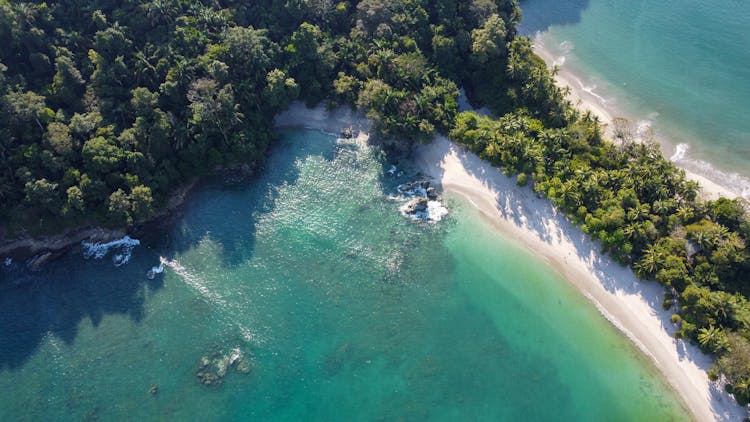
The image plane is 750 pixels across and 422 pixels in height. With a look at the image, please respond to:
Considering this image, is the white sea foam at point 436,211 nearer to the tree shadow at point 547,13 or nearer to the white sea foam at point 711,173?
the white sea foam at point 711,173

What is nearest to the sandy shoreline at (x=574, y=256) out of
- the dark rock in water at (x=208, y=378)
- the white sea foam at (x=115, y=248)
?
the white sea foam at (x=115, y=248)

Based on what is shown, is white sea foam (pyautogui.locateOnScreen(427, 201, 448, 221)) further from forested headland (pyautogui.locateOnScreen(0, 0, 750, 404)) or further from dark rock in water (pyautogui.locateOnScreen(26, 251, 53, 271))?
dark rock in water (pyautogui.locateOnScreen(26, 251, 53, 271))

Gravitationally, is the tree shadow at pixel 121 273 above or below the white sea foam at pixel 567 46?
below

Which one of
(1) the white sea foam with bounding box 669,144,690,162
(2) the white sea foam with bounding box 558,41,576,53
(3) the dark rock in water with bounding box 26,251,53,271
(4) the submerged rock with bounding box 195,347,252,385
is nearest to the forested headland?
(3) the dark rock in water with bounding box 26,251,53,271

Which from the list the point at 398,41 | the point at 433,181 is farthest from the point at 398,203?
the point at 398,41

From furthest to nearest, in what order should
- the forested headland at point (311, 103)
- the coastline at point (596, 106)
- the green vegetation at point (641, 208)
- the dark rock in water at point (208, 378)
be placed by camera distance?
1. the coastline at point (596, 106)
2. the forested headland at point (311, 103)
3. the dark rock in water at point (208, 378)
4. the green vegetation at point (641, 208)

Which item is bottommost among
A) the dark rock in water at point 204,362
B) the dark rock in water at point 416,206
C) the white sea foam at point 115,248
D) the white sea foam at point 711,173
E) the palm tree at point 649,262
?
the dark rock in water at point 204,362

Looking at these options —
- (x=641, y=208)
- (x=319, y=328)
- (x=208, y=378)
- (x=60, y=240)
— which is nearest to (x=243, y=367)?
(x=208, y=378)
